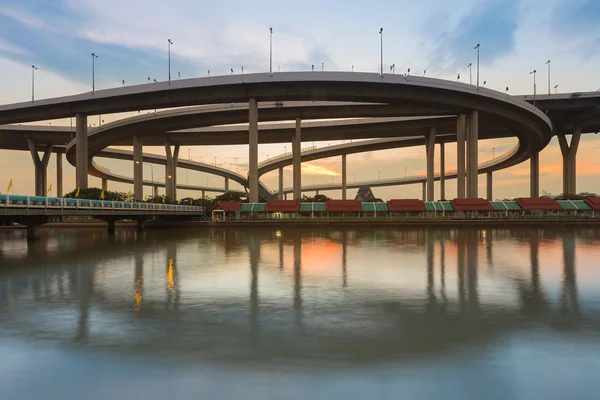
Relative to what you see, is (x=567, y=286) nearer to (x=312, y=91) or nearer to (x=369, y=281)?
(x=369, y=281)

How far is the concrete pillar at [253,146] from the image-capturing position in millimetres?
63562

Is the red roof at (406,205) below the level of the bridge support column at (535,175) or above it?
below

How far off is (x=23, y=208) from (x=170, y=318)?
23.7 meters

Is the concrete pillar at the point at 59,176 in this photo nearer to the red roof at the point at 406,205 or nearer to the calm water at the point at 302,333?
the red roof at the point at 406,205

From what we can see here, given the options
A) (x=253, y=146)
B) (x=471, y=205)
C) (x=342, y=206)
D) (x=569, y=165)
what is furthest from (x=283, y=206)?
(x=569, y=165)

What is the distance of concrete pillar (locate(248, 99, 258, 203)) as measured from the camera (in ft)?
209

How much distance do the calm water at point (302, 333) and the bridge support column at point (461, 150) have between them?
178ft

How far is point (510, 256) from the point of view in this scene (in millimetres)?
22672

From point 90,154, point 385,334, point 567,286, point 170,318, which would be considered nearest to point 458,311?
point 385,334

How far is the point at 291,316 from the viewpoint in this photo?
10320 mm

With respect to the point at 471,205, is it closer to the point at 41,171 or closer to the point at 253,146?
the point at 253,146

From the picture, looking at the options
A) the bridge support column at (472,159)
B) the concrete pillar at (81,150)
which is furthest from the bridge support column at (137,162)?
the bridge support column at (472,159)

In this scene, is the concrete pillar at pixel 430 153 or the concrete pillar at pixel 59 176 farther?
the concrete pillar at pixel 59 176

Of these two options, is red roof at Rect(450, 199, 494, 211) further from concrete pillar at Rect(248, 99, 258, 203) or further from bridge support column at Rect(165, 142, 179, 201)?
bridge support column at Rect(165, 142, 179, 201)
